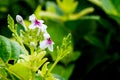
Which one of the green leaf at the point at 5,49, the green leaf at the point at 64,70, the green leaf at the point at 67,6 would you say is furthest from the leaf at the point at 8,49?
the green leaf at the point at 67,6

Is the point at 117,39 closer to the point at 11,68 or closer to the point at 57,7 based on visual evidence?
the point at 57,7

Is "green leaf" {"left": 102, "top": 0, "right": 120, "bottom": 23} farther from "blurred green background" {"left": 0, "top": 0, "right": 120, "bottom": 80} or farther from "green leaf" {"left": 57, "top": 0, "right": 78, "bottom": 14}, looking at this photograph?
"green leaf" {"left": 57, "top": 0, "right": 78, "bottom": 14}

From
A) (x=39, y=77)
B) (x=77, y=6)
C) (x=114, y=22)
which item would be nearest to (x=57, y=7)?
(x=77, y=6)

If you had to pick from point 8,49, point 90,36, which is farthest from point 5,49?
point 90,36

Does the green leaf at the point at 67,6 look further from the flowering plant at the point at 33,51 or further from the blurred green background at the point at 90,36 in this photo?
the flowering plant at the point at 33,51

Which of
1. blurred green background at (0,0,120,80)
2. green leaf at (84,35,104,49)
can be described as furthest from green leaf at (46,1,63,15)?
green leaf at (84,35,104,49)

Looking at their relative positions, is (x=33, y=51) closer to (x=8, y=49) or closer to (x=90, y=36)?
(x=8, y=49)
